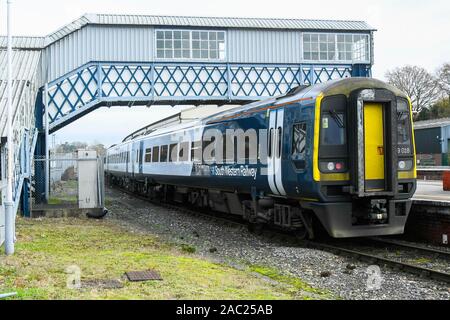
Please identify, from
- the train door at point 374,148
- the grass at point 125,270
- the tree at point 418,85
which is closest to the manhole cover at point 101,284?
the grass at point 125,270

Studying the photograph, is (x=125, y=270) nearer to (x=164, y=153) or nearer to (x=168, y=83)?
(x=164, y=153)

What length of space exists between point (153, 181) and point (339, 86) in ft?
47.1

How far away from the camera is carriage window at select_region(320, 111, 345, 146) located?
33.6ft

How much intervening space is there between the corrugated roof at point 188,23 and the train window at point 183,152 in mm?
8886

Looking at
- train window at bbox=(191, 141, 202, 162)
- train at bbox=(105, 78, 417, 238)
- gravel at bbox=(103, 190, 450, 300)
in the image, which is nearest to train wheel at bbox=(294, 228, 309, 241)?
train at bbox=(105, 78, 417, 238)

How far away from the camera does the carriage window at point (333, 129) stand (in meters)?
10.2

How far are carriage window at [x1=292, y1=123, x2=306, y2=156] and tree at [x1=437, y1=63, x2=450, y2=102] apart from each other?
49.8m

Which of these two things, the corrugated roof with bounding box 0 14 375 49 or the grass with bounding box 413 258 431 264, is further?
the corrugated roof with bounding box 0 14 375 49

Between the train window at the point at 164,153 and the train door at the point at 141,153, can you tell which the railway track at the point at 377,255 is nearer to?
the train window at the point at 164,153

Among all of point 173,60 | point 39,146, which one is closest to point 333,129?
point 173,60

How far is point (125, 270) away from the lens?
8.55 meters

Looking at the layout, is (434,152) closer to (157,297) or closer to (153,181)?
(153,181)

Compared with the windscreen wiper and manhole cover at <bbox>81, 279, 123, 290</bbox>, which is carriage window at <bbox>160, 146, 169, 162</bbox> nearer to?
the windscreen wiper

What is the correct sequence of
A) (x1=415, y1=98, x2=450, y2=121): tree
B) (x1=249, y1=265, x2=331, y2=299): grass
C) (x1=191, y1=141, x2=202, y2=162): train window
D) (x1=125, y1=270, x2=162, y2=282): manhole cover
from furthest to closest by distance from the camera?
(x1=415, y1=98, x2=450, y2=121): tree → (x1=191, y1=141, x2=202, y2=162): train window → (x1=125, y1=270, x2=162, y2=282): manhole cover → (x1=249, y1=265, x2=331, y2=299): grass
